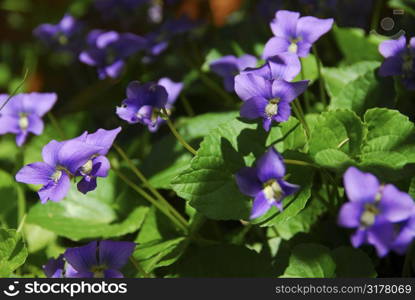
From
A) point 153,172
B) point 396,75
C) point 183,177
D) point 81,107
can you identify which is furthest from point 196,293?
point 81,107

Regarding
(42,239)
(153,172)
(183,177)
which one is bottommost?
(42,239)

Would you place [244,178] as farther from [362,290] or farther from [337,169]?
[362,290]

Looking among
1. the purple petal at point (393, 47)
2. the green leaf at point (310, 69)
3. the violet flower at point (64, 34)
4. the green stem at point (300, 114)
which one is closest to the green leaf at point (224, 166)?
the green stem at point (300, 114)

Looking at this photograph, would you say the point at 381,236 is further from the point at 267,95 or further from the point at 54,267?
the point at 54,267

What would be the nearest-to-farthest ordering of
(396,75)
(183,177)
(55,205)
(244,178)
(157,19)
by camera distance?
(244,178)
(183,177)
(396,75)
(55,205)
(157,19)

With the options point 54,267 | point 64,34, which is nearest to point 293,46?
point 54,267

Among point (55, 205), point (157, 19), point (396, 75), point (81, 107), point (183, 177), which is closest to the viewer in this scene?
point (183, 177)

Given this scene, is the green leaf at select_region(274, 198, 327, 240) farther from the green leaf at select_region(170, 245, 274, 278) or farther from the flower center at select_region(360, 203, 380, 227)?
the flower center at select_region(360, 203, 380, 227)

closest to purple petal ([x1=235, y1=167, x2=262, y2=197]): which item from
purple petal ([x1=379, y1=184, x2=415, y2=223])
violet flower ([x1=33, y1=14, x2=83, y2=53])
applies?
purple petal ([x1=379, y1=184, x2=415, y2=223])
